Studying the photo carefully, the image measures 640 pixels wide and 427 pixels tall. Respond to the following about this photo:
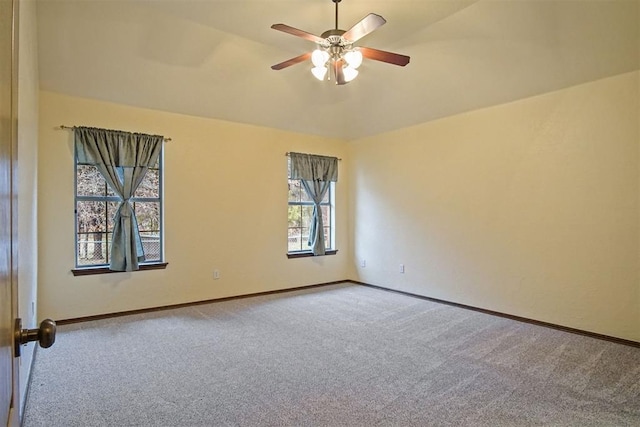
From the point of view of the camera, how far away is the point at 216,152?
4.98m

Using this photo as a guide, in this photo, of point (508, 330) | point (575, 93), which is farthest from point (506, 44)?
point (508, 330)

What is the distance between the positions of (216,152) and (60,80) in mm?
1849

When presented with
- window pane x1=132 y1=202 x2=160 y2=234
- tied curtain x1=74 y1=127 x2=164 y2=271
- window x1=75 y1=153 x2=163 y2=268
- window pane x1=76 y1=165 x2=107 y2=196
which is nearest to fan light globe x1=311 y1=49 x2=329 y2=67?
tied curtain x1=74 y1=127 x2=164 y2=271

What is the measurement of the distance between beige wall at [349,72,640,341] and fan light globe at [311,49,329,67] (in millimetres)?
2501

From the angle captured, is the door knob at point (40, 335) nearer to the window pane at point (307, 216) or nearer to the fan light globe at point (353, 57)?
the fan light globe at point (353, 57)

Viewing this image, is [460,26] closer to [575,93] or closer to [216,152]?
[575,93]

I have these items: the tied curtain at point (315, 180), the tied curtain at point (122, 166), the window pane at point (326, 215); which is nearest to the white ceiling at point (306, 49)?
the tied curtain at point (122, 166)

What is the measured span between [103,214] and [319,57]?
320 cm

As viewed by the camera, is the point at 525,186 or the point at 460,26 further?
the point at 525,186

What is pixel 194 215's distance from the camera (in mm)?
4805

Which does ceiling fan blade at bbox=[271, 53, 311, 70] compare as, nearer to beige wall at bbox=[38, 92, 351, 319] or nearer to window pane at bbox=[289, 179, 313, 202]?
beige wall at bbox=[38, 92, 351, 319]

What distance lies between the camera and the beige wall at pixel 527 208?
135 inches

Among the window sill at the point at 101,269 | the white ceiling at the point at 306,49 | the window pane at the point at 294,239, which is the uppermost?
the white ceiling at the point at 306,49

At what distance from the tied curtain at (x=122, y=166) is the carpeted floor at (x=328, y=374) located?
2.54ft
